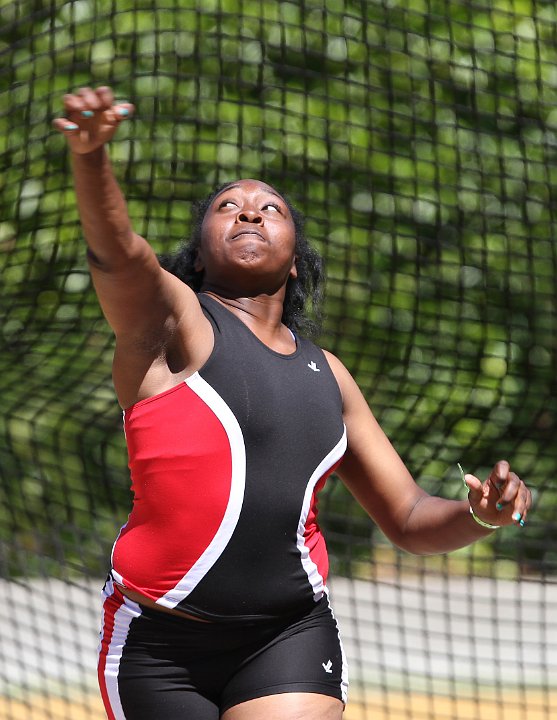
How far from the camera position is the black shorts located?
2.00 m

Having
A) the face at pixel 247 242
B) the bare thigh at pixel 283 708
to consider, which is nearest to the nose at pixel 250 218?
the face at pixel 247 242

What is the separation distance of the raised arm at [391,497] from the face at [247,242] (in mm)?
237

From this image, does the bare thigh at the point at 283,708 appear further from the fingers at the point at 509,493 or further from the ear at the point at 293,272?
the ear at the point at 293,272

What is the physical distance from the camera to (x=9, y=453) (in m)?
4.57

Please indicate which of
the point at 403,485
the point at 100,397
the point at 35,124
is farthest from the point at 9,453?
the point at 403,485

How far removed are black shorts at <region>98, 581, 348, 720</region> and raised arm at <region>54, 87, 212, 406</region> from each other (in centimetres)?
41

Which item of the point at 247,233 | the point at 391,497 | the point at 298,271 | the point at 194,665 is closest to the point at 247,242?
the point at 247,233

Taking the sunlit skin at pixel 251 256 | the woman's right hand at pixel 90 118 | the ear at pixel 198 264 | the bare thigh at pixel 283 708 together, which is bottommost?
the bare thigh at pixel 283 708

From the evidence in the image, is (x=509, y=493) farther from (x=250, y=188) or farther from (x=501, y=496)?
(x=250, y=188)

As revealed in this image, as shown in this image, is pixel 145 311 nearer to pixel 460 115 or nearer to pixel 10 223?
pixel 10 223

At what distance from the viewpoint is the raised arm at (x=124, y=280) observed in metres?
1.66

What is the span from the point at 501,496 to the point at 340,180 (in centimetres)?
271

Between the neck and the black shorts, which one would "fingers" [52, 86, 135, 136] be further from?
the black shorts

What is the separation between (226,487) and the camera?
1.97 metres
